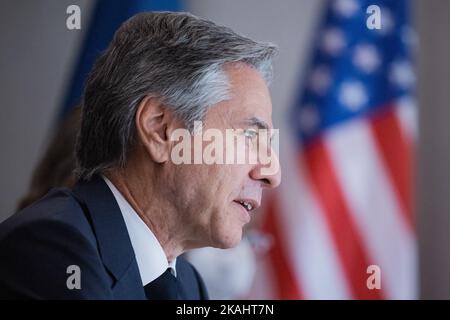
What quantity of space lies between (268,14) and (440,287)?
769 mm

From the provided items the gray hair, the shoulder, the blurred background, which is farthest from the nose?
the blurred background

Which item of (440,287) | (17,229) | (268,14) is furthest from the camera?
(440,287)

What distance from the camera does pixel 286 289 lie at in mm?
1605

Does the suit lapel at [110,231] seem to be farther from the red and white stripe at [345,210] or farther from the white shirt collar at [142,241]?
the red and white stripe at [345,210]

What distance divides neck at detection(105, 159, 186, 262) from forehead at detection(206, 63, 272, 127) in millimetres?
126

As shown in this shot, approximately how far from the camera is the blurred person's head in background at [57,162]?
1367 millimetres

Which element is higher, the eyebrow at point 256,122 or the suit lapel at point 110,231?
the eyebrow at point 256,122

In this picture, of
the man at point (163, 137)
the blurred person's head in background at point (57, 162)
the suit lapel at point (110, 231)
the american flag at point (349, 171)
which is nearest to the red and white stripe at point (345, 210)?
the american flag at point (349, 171)

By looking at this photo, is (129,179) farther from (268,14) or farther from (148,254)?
(268,14)

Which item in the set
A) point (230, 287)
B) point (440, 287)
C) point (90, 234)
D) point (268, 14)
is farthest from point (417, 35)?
point (90, 234)

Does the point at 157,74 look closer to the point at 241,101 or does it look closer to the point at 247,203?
the point at 241,101

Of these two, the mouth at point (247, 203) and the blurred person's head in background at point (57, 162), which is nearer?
the mouth at point (247, 203)

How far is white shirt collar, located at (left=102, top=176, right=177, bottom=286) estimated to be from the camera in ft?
3.05

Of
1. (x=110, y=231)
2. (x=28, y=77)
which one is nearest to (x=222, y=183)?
(x=110, y=231)
